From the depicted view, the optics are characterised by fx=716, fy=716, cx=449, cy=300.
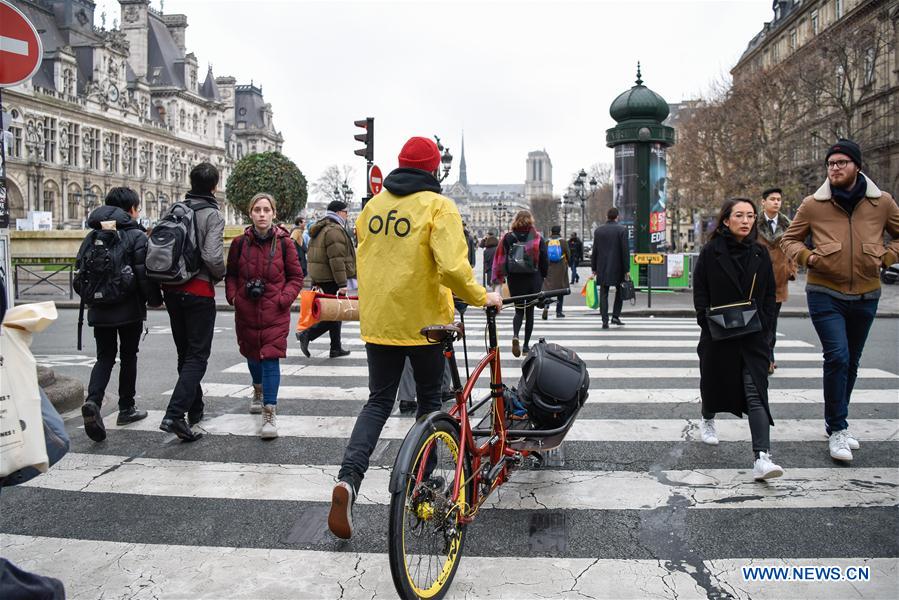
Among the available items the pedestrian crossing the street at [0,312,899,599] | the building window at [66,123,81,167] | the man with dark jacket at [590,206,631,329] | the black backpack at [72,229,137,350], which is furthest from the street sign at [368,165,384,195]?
the building window at [66,123,81,167]

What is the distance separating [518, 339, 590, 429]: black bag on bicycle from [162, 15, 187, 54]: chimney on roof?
276 feet

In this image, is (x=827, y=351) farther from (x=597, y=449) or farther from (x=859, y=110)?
(x=859, y=110)

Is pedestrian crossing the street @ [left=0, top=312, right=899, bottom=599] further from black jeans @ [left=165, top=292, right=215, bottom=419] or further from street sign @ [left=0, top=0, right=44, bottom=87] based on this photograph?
street sign @ [left=0, top=0, right=44, bottom=87]

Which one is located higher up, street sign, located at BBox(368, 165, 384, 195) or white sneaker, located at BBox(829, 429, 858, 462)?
street sign, located at BBox(368, 165, 384, 195)

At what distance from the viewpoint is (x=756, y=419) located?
4.62m

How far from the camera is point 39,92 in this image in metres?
53.3

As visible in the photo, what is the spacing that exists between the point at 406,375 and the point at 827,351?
11.2 ft

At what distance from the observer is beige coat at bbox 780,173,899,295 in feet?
16.3

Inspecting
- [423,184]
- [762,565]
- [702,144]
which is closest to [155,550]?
[423,184]

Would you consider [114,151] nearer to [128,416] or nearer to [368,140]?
[368,140]

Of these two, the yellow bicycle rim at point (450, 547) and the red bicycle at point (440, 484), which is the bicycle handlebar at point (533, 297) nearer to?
the red bicycle at point (440, 484)

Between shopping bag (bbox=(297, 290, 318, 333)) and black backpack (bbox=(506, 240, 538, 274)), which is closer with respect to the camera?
shopping bag (bbox=(297, 290, 318, 333))

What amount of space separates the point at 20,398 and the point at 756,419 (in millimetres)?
4110

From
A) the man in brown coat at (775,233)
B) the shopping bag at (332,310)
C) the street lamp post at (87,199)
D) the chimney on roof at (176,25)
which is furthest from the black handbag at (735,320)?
the chimney on roof at (176,25)
